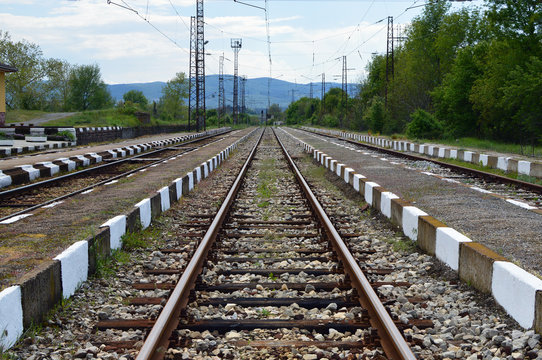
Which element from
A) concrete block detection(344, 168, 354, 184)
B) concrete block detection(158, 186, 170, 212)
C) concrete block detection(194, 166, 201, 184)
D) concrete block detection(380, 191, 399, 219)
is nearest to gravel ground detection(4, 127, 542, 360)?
concrete block detection(380, 191, 399, 219)

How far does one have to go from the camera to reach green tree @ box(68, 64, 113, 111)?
87.2 m

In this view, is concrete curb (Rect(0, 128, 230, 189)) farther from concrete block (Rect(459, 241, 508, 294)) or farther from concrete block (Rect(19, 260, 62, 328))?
concrete block (Rect(459, 241, 508, 294))

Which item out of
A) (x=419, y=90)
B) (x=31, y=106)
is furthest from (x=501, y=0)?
(x=31, y=106)

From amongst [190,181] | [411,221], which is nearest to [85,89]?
[190,181]

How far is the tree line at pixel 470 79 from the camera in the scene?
100 feet

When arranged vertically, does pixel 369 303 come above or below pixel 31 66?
below

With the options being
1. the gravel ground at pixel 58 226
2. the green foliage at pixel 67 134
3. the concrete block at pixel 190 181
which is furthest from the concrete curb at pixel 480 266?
the green foliage at pixel 67 134

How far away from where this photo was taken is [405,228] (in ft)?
23.6

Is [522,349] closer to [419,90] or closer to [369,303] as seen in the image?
[369,303]

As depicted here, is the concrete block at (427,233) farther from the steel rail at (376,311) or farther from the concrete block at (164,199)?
the concrete block at (164,199)

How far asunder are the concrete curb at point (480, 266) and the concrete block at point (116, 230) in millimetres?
3588

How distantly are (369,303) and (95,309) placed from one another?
7.25ft

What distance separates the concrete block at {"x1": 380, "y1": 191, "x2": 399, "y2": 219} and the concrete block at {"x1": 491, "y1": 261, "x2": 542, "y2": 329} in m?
3.86

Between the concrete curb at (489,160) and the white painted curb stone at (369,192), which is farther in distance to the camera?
the concrete curb at (489,160)
